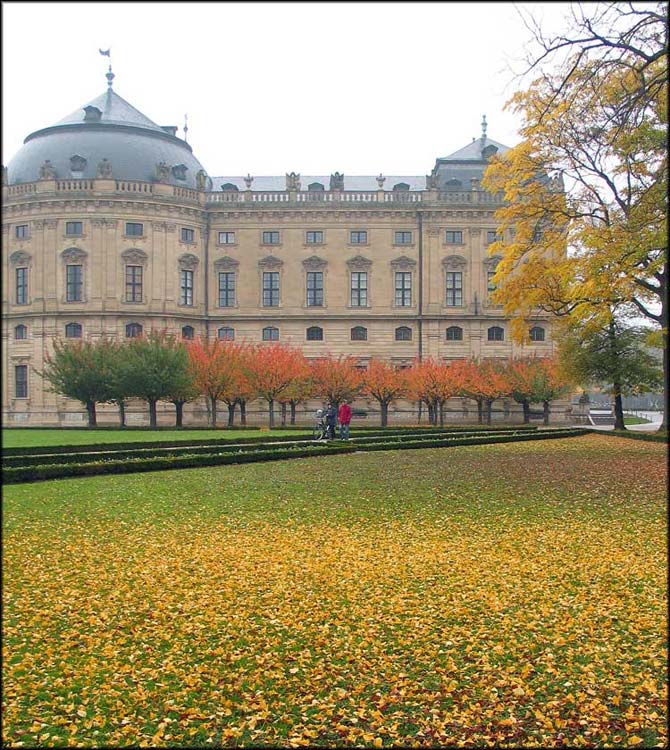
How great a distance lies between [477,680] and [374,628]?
1.18 metres

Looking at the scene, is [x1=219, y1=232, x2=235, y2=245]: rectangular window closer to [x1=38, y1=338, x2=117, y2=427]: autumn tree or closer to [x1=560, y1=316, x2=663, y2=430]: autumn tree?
[x1=38, y1=338, x2=117, y2=427]: autumn tree

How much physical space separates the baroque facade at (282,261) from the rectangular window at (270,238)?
0.26ft

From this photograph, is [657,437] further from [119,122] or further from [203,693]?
[119,122]

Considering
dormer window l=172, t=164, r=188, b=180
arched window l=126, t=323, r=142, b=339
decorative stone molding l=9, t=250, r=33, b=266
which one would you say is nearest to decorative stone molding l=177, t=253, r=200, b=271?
arched window l=126, t=323, r=142, b=339

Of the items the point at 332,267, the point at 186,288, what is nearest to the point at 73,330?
the point at 186,288

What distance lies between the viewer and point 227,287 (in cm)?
5447

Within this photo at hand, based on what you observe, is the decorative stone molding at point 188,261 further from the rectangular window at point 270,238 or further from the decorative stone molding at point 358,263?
the decorative stone molding at point 358,263

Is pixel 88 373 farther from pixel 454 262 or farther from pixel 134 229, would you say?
pixel 454 262

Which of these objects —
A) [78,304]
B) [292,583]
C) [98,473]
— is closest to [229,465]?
[98,473]

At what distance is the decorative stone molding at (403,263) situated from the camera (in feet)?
178

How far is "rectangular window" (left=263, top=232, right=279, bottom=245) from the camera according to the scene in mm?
54094

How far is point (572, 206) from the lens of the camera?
832 inches

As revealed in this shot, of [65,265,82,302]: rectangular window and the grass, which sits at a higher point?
[65,265,82,302]: rectangular window

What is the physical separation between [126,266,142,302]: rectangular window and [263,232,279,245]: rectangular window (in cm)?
986
